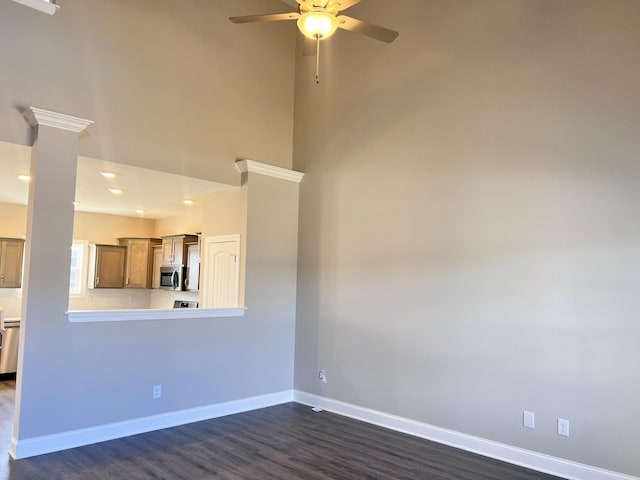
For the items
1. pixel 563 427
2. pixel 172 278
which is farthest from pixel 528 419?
pixel 172 278

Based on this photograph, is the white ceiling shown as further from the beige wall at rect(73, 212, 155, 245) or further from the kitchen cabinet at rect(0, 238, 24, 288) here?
the kitchen cabinet at rect(0, 238, 24, 288)

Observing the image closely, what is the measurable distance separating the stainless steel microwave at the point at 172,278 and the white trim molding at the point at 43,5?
4.22 meters

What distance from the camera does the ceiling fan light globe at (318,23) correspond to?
10.00ft

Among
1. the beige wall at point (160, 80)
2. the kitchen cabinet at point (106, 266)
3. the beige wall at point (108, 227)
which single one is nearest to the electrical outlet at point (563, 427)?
the beige wall at point (160, 80)

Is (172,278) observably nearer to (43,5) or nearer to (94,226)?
(94,226)

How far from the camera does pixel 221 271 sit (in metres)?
5.84

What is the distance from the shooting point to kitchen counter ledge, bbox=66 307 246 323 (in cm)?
391

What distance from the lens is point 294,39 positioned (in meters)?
6.02

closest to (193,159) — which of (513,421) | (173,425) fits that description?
(173,425)

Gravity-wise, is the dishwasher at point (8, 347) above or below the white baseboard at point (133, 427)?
above

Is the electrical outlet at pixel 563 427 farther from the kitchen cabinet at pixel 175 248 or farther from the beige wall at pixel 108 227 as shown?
the beige wall at pixel 108 227

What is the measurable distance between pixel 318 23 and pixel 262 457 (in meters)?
3.44

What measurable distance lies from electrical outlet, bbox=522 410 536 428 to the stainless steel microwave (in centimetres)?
543

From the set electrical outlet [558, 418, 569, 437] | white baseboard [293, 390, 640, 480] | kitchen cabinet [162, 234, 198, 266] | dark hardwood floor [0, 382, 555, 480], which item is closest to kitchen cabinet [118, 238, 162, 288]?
kitchen cabinet [162, 234, 198, 266]
